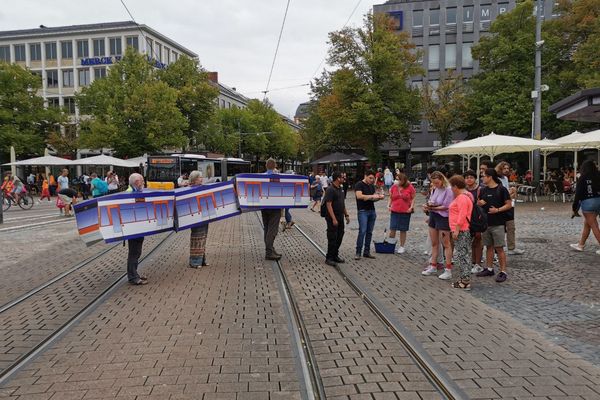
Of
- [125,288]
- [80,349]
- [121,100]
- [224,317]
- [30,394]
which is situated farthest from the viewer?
[121,100]

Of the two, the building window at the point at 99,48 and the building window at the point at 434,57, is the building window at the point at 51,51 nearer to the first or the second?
the building window at the point at 99,48

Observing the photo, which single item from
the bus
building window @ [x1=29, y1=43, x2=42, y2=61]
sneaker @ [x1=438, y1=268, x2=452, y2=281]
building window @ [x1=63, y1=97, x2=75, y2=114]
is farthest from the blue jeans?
building window @ [x1=29, y1=43, x2=42, y2=61]

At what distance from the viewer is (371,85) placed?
3619 centimetres

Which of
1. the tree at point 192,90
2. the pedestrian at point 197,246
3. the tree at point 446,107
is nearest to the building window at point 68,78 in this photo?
the tree at point 192,90

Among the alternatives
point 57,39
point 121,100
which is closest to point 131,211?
point 121,100

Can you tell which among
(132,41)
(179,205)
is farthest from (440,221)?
(132,41)

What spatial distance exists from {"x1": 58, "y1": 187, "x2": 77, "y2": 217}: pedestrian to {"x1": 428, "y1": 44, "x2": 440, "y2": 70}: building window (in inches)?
1592

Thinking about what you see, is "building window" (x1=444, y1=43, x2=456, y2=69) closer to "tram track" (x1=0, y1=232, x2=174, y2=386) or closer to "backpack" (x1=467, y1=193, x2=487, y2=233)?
"backpack" (x1=467, y1=193, x2=487, y2=233)

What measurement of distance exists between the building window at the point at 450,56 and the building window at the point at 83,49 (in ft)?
152

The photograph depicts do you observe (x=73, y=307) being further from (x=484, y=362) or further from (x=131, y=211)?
(x=484, y=362)

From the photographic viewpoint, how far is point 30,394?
3801 millimetres

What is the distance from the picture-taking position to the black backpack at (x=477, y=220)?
23.9 feet

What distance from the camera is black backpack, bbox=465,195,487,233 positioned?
23.9 ft

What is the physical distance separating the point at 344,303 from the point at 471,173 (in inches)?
144
